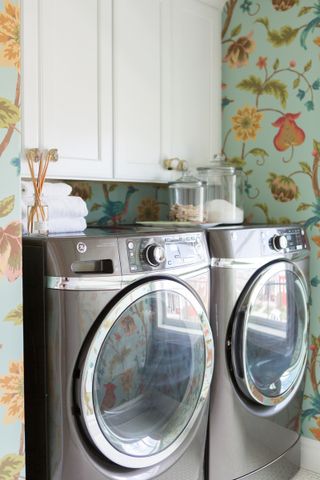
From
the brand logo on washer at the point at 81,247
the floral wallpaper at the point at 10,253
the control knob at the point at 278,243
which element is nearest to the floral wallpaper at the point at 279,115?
the control knob at the point at 278,243

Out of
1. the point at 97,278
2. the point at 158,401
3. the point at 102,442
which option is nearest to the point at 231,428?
the point at 158,401

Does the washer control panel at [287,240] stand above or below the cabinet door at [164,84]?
below

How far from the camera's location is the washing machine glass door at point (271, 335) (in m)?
2.12

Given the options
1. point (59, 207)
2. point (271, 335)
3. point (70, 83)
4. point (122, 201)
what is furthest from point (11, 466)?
point (122, 201)

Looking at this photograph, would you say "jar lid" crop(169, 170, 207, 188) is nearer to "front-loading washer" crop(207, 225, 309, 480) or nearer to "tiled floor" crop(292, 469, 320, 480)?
"front-loading washer" crop(207, 225, 309, 480)

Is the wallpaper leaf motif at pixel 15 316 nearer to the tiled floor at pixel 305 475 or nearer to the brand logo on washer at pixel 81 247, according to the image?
the brand logo on washer at pixel 81 247

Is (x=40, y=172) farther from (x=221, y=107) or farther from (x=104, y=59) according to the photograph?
(x=221, y=107)

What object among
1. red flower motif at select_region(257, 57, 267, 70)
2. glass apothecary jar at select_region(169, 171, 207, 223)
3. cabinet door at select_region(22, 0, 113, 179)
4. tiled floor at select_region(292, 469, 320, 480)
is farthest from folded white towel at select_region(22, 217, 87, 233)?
tiled floor at select_region(292, 469, 320, 480)

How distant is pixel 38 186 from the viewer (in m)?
1.88

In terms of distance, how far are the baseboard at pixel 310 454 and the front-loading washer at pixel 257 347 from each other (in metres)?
0.17

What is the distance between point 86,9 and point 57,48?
224mm

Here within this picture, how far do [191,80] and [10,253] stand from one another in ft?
4.95

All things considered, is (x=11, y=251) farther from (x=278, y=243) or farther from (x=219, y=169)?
(x=219, y=169)

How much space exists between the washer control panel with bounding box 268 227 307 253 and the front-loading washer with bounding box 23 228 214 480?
0.47m
